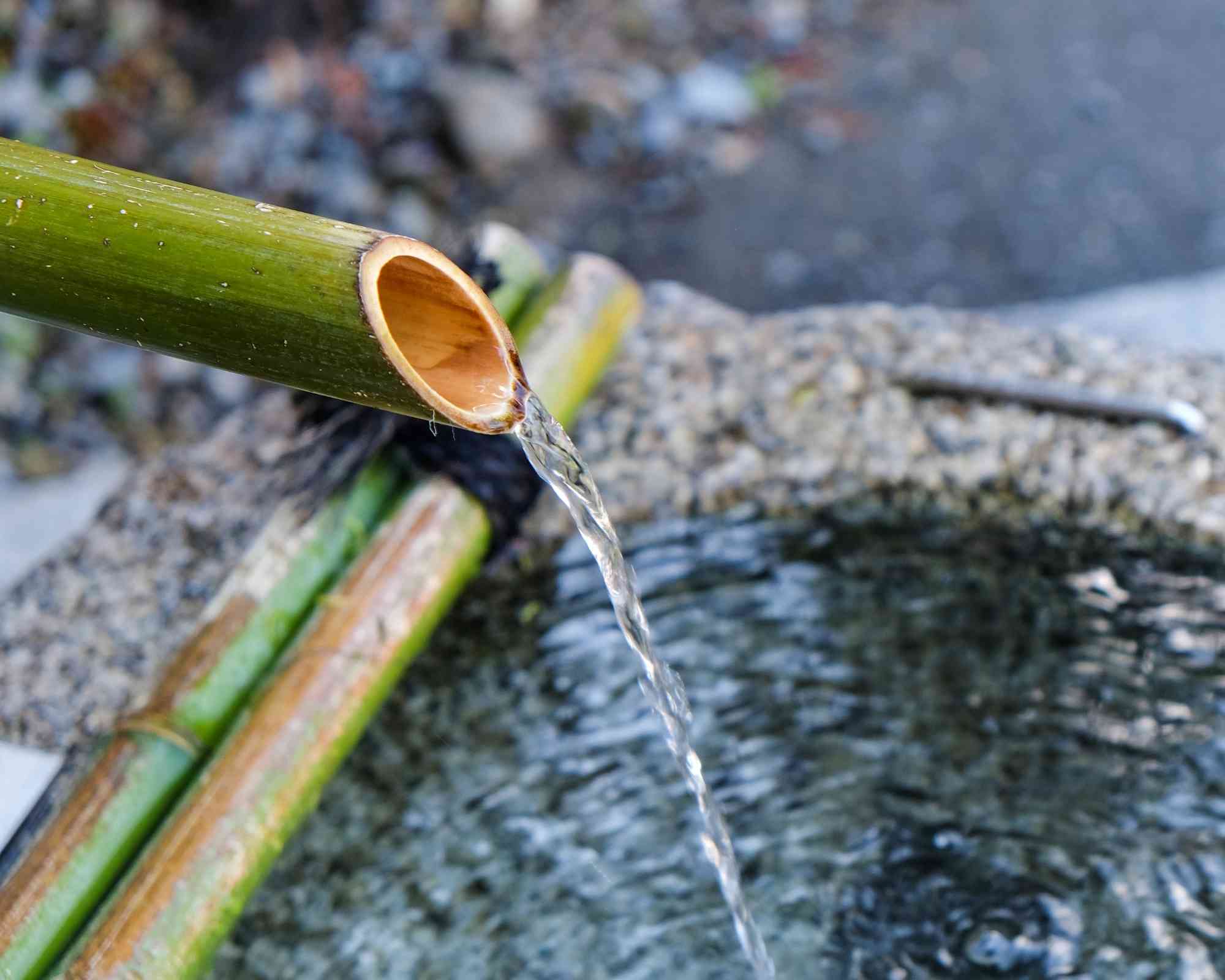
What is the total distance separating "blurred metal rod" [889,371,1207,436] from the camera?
2.24 metres

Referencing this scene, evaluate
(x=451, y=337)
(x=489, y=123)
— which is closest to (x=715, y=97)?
(x=489, y=123)

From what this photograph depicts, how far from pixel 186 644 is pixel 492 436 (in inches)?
23.8

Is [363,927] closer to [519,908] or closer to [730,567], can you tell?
[519,908]

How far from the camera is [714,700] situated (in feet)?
6.97

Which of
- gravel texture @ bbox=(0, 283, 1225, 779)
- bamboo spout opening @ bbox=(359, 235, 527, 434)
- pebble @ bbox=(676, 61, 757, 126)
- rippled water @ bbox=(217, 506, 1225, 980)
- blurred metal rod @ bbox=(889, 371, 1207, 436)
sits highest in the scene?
bamboo spout opening @ bbox=(359, 235, 527, 434)

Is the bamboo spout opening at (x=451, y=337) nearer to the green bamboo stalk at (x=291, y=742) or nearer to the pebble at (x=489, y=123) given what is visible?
the green bamboo stalk at (x=291, y=742)

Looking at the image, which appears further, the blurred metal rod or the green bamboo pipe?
the blurred metal rod

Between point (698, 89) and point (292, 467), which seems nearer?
point (292, 467)

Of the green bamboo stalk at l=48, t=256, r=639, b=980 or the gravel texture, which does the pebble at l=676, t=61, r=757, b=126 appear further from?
the green bamboo stalk at l=48, t=256, r=639, b=980

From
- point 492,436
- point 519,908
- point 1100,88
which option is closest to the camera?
point 519,908

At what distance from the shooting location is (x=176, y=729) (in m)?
1.88

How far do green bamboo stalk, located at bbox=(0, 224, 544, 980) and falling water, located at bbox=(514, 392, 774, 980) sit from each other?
0.44 metres

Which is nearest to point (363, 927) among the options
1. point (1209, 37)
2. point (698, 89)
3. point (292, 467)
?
point (292, 467)

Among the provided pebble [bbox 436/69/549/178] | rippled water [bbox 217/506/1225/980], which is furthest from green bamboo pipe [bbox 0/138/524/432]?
pebble [bbox 436/69/549/178]
